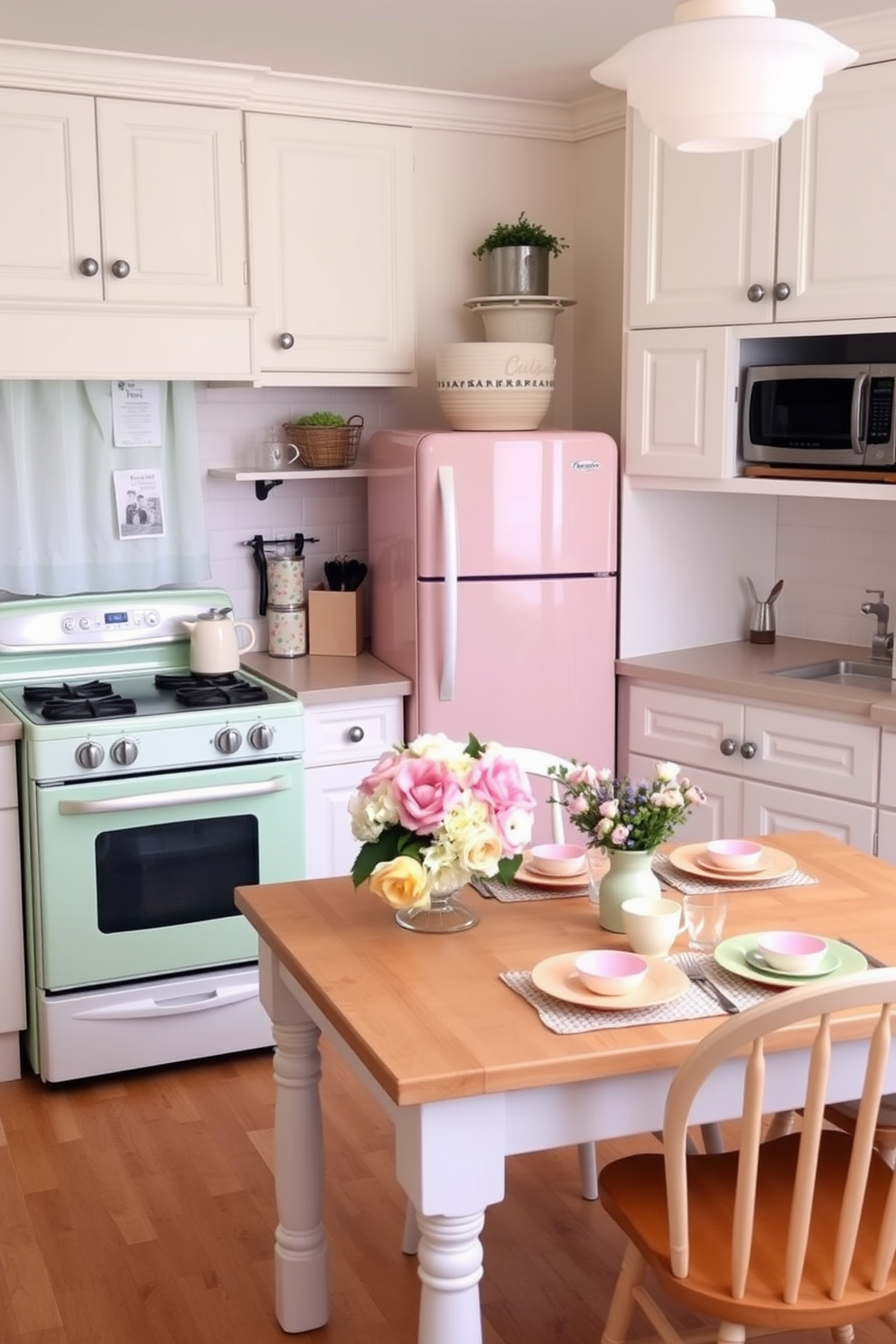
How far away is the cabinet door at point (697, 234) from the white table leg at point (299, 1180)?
2225 mm

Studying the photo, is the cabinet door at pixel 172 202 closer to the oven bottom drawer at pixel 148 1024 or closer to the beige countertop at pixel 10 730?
Answer: the beige countertop at pixel 10 730

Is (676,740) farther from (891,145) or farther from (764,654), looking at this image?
(891,145)

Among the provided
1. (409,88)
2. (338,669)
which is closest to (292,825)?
(338,669)

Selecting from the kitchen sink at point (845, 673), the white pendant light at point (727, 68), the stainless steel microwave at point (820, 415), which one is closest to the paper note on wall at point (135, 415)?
the stainless steel microwave at point (820, 415)

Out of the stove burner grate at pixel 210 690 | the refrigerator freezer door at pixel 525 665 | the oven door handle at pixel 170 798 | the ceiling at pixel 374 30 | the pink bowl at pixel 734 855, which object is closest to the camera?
the pink bowl at pixel 734 855

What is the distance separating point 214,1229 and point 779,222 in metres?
2.64

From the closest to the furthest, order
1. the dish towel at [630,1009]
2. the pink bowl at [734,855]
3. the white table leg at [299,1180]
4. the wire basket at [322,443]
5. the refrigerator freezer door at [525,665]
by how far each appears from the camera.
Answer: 1. the dish towel at [630,1009]
2. the white table leg at [299,1180]
3. the pink bowl at [734,855]
4. the refrigerator freezer door at [525,665]
5. the wire basket at [322,443]

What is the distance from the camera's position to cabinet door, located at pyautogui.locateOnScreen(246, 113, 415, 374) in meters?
3.96

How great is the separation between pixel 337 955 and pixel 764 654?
7.68ft

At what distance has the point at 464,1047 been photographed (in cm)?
184

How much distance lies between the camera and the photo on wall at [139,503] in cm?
412

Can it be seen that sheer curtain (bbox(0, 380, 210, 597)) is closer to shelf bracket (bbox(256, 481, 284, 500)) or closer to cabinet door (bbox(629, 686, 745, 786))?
shelf bracket (bbox(256, 481, 284, 500))

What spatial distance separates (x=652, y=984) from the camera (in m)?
2.03

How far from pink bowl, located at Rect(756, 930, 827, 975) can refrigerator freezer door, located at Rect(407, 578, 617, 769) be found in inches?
72.3
